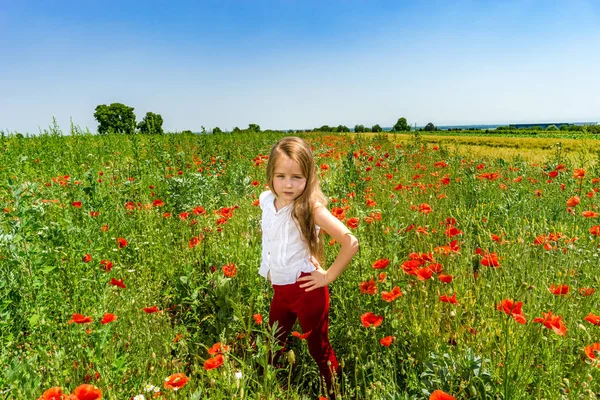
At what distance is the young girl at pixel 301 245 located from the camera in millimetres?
1844

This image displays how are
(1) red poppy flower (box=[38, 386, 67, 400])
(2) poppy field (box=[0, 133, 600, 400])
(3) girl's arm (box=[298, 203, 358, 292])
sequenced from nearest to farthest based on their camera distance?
(1) red poppy flower (box=[38, 386, 67, 400]) → (2) poppy field (box=[0, 133, 600, 400]) → (3) girl's arm (box=[298, 203, 358, 292])

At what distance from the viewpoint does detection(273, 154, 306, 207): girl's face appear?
72.9 inches

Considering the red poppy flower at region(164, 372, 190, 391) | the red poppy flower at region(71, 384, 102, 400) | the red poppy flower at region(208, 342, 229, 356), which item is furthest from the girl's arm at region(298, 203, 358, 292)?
the red poppy flower at region(71, 384, 102, 400)

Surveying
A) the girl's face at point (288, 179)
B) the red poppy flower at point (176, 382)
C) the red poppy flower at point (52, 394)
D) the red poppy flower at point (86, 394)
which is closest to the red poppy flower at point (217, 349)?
the red poppy flower at point (176, 382)

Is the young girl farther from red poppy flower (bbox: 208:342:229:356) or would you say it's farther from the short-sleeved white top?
red poppy flower (bbox: 208:342:229:356)

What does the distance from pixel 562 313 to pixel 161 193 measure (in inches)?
162

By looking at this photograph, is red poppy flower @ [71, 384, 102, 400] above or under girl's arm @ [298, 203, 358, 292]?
under

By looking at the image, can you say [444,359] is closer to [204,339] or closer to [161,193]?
[204,339]

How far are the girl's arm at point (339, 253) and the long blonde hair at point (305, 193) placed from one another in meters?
0.05

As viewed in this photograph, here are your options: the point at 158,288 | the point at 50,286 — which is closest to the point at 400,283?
the point at 158,288

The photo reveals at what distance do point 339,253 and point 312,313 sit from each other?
391mm

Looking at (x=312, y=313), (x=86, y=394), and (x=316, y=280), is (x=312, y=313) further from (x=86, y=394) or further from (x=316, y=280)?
(x=86, y=394)

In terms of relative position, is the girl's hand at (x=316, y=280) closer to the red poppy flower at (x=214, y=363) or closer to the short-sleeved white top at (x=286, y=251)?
the short-sleeved white top at (x=286, y=251)

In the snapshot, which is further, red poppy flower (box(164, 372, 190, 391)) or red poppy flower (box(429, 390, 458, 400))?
red poppy flower (box(164, 372, 190, 391))
